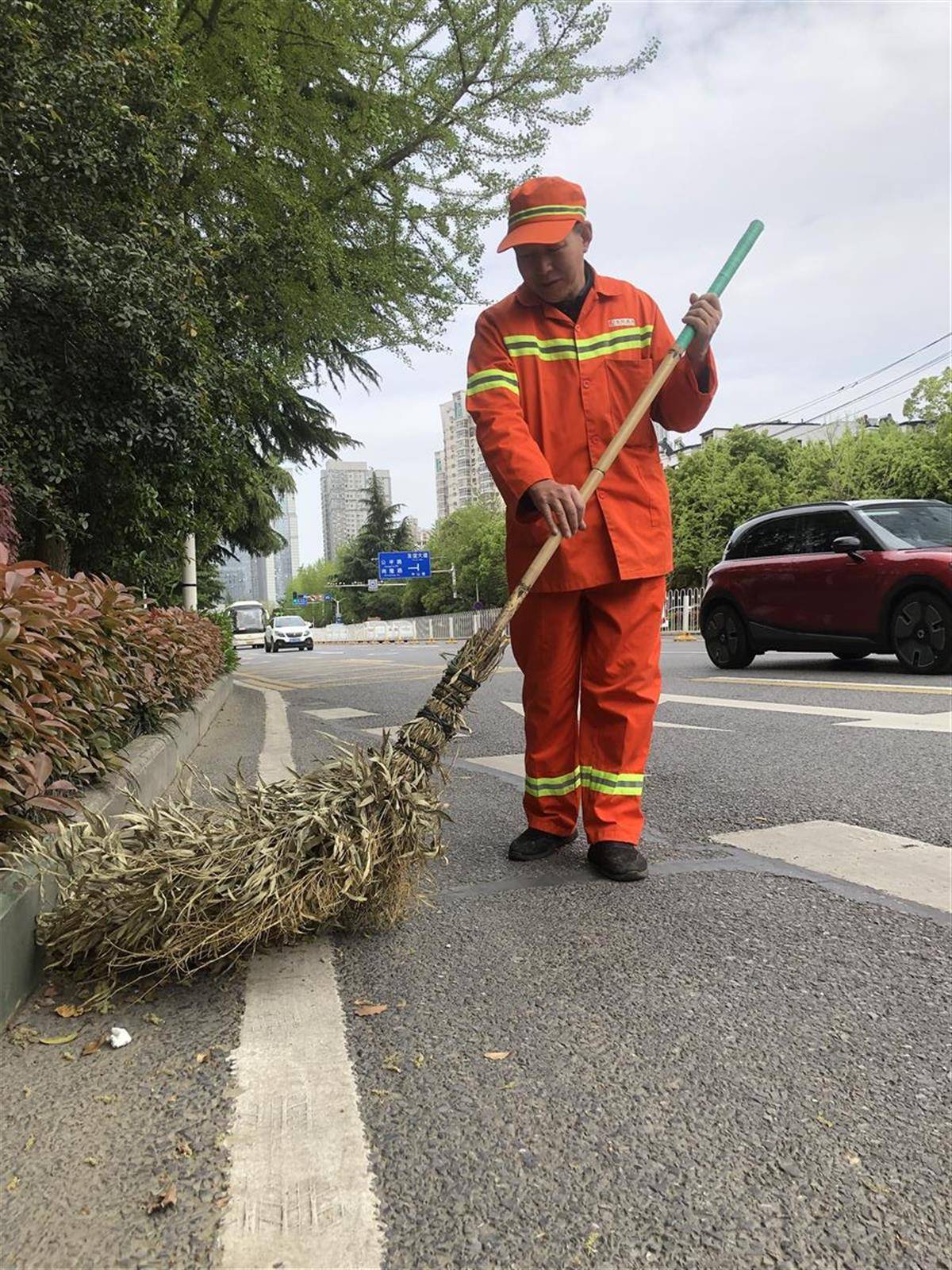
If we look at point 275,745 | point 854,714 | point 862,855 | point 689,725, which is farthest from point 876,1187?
point 275,745

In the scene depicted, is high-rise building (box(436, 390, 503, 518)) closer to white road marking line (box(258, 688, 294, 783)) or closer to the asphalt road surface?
white road marking line (box(258, 688, 294, 783))

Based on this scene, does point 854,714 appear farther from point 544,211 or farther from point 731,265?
point 544,211

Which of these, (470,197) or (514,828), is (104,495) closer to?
(514,828)

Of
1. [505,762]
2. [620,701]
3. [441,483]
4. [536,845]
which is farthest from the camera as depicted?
[441,483]

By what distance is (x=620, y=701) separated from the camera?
112 inches

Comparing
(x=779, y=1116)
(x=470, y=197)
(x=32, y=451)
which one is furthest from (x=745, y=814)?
(x=470, y=197)

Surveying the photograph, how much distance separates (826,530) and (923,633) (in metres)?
1.47

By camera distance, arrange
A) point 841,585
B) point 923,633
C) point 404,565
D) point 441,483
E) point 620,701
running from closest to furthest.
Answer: point 620,701 → point 923,633 → point 841,585 → point 404,565 → point 441,483

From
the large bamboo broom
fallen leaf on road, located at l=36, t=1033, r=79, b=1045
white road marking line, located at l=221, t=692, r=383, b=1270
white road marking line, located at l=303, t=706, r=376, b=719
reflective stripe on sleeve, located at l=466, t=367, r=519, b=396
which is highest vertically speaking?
reflective stripe on sleeve, located at l=466, t=367, r=519, b=396

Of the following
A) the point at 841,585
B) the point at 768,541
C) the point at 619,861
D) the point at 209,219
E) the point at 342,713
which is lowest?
the point at 342,713

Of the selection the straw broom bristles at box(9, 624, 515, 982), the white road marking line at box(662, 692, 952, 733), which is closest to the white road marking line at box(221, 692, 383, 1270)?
the straw broom bristles at box(9, 624, 515, 982)

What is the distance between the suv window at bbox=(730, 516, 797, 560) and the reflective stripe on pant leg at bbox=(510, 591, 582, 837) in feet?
22.6

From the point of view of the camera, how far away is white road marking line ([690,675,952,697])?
266 inches

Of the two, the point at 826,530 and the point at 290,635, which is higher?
the point at 826,530
